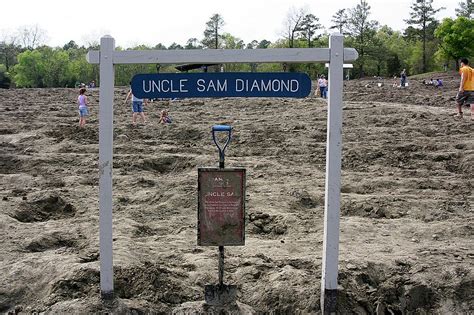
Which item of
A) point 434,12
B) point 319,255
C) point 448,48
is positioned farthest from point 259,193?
point 434,12

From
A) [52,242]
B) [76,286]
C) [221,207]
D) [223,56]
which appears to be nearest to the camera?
[223,56]

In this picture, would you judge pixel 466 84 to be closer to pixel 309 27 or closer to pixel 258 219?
pixel 258 219

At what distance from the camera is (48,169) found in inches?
446

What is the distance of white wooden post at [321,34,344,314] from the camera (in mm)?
4863

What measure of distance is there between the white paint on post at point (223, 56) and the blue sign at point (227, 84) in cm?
13

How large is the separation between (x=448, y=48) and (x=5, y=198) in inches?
2105

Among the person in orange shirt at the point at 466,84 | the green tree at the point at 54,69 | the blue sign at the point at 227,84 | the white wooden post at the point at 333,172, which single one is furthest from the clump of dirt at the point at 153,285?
the green tree at the point at 54,69

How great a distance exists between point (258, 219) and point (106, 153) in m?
3.35

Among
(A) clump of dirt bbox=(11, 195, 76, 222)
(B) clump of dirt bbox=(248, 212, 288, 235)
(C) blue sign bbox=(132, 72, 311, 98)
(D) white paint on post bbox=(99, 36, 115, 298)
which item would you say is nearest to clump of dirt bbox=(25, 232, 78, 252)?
(A) clump of dirt bbox=(11, 195, 76, 222)

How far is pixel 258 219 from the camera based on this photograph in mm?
7824

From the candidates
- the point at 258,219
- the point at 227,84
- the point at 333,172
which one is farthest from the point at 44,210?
the point at 333,172

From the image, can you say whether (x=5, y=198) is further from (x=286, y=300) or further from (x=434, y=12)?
(x=434, y=12)

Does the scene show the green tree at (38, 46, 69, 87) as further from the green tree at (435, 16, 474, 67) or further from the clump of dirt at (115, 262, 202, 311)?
the clump of dirt at (115, 262, 202, 311)

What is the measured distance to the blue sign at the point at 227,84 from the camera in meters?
4.93
